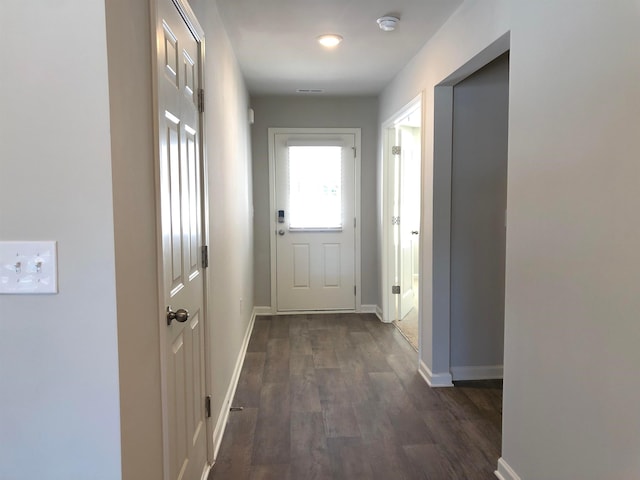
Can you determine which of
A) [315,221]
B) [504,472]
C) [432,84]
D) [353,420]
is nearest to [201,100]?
[432,84]

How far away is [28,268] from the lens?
3.23 ft

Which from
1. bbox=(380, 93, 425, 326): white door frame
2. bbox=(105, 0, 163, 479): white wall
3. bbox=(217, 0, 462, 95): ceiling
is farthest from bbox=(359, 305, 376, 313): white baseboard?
bbox=(105, 0, 163, 479): white wall

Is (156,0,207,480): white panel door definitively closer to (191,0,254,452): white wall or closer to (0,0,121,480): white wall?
(191,0,254,452): white wall

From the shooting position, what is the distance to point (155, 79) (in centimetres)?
129

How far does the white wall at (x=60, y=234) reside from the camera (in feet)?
3.13

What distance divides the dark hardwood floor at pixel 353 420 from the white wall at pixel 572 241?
38cm

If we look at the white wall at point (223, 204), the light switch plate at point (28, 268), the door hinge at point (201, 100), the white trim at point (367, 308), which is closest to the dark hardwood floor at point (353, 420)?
the white wall at point (223, 204)

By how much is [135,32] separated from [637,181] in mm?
1409

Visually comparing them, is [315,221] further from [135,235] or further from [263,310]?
[135,235]

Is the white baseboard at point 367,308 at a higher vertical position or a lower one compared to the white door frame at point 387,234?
lower

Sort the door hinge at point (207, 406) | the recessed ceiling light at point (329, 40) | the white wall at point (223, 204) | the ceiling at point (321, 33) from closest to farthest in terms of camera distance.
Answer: the door hinge at point (207, 406)
the white wall at point (223, 204)
the ceiling at point (321, 33)
the recessed ceiling light at point (329, 40)

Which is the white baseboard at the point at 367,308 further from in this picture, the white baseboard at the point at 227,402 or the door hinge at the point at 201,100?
the door hinge at the point at 201,100

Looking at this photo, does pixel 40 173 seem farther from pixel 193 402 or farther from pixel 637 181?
pixel 637 181

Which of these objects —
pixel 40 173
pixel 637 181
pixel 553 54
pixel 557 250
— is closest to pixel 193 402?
pixel 40 173
